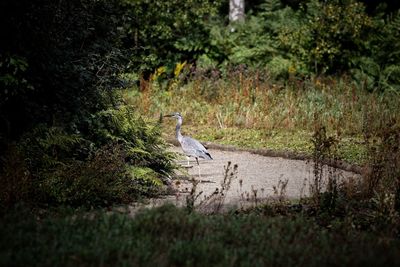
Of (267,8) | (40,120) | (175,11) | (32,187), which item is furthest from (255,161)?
(267,8)

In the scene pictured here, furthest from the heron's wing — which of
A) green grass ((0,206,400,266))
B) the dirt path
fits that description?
green grass ((0,206,400,266))

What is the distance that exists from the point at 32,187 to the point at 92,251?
2.97m

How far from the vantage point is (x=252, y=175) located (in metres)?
11.4

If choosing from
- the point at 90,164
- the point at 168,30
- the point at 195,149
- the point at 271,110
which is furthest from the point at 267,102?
the point at 90,164

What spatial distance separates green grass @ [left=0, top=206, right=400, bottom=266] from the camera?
223 inches

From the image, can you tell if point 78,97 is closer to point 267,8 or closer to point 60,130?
point 60,130

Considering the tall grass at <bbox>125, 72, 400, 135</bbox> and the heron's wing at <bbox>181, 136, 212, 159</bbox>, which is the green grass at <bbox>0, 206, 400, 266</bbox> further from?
the tall grass at <bbox>125, 72, 400, 135</bbox>

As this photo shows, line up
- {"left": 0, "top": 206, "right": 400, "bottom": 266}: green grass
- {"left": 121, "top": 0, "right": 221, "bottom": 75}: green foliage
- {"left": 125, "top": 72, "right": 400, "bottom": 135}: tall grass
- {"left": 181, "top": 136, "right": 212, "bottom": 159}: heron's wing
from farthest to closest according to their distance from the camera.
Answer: {"left": 121, "top": 0, "right": 221, "bottom": 75}: green foliage, {"left": 125, "top": 72, "right": 400, "bottom": 135}: tall grass, {"left": 181, "top": 136, "right": 212, "bottom": 159}: heron's wing, {"left": 0, "top": 206, "right": 400, "bottom": 266}: green grass

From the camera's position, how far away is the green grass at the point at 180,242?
18.6 feet

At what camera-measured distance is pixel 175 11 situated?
2116 cm

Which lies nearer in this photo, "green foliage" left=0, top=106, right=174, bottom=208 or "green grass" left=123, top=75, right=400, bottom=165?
"green foliage" left=0, top=106, right=174, bottom=208

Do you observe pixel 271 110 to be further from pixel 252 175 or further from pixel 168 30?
pixel 168 30

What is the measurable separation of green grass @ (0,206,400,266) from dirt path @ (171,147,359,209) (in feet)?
7.60

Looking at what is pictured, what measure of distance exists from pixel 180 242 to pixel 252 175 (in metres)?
5.48
